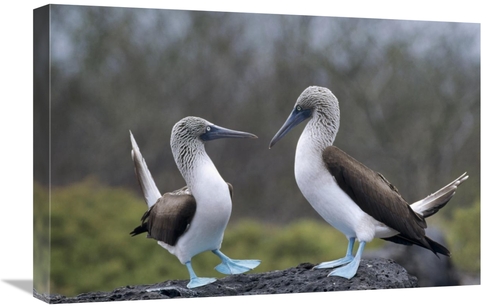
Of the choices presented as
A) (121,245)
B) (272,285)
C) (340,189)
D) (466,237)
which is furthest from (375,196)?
(121,245)

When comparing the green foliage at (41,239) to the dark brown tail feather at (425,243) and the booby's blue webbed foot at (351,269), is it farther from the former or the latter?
the dark brown tail feather at (425,243)

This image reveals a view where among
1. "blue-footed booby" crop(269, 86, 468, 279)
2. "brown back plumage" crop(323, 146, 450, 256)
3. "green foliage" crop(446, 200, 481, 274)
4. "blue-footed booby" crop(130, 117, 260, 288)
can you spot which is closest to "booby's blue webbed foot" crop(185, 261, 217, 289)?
"blue-footed booby" crop(130, 117, 260, 288)

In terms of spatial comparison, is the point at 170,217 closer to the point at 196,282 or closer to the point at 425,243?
the point at 196,282

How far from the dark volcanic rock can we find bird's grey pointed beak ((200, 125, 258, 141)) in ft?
4.24

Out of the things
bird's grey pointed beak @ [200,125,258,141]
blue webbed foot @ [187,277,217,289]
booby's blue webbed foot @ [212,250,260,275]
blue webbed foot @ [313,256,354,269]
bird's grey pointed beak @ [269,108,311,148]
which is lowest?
blue webbed foot @ [187,277,217,289]

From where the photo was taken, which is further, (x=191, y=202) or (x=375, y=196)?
(x=375, y=196)

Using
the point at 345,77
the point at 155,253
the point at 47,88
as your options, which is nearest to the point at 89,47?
the point at 47,88

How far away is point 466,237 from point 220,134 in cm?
293

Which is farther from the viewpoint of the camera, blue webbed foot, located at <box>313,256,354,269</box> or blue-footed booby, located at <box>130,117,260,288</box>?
blue webbed foot, located at <box>313,256,354,269</box>

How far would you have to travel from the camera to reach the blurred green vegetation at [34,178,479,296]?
7980 mm

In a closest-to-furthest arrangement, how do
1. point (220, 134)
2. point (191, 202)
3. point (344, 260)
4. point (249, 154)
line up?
point (191, 202) → point (220, 134) → point (344, 260) → point (249, 154)

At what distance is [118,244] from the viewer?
8281mm

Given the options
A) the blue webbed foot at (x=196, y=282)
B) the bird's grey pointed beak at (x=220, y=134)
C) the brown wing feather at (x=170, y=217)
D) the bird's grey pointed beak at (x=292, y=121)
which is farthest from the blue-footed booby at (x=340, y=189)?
the blue webbed foot at (x=196, y=282)

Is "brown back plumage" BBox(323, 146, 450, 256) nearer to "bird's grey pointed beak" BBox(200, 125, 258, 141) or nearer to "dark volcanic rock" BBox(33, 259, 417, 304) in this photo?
"dark volcanic rock" BBox(33, 259, 417, 304)
